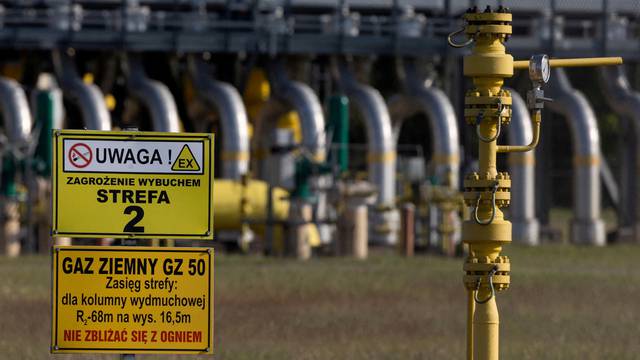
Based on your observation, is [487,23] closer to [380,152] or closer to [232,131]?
[232,131]

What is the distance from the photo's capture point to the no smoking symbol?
1048 centimetres

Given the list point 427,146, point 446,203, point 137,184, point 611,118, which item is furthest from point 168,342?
point 611,118

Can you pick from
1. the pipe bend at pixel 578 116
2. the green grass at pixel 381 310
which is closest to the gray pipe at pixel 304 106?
the pipe bend at pixel 578 116

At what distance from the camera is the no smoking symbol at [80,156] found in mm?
10477

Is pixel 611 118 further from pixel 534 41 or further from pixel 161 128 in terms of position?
pixel 161 128

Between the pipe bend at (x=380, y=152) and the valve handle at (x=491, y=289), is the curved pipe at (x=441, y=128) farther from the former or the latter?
the valve handle at (x=491, y=289)

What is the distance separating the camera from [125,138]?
10453mm

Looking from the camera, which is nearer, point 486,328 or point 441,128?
point 486,328

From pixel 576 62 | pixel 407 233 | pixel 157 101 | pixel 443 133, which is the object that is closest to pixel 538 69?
pixel 576 62

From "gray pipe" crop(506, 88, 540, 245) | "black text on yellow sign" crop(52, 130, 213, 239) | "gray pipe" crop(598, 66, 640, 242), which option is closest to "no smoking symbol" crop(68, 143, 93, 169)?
"black text on yellow sign" crop(52, 130, 213, 239)

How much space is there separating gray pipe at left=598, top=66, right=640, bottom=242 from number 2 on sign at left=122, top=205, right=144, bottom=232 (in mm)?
36170

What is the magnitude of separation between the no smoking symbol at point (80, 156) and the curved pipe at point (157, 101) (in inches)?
1310

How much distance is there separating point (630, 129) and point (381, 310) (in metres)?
30.9

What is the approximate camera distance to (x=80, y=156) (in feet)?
34.4
